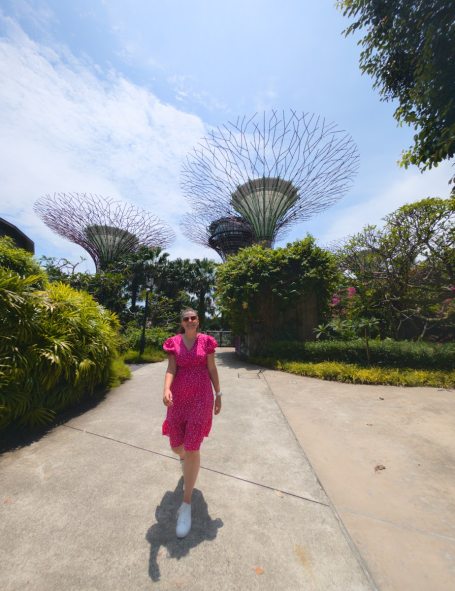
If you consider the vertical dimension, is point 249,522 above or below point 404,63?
below

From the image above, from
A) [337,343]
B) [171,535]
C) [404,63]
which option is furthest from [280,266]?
[171,535]

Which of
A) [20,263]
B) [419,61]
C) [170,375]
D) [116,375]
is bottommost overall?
[116,375]

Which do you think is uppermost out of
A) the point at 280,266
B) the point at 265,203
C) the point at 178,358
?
the point at 265,203

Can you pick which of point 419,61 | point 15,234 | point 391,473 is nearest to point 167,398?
point 391,473

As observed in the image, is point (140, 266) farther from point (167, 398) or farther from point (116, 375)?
point (167, 398)

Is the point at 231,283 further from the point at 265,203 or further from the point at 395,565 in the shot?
the point at 395,565

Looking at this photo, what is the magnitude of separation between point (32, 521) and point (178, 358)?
1.52 meters

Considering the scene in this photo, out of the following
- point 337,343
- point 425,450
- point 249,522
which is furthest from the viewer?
point 337,343

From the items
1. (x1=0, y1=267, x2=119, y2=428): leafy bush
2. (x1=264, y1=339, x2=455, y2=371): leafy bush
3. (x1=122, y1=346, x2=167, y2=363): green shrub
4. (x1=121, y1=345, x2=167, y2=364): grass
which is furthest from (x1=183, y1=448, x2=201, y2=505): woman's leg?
(x1=122, y1=346, x2=167, y2=363): green shrub

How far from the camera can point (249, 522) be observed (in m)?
1.88

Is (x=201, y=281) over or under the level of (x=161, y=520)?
over

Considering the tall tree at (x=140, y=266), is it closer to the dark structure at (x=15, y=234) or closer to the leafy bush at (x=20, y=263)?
the dark structure at (x=15, y=234)

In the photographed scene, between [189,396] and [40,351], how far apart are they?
8.20ft

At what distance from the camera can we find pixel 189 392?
213cm
